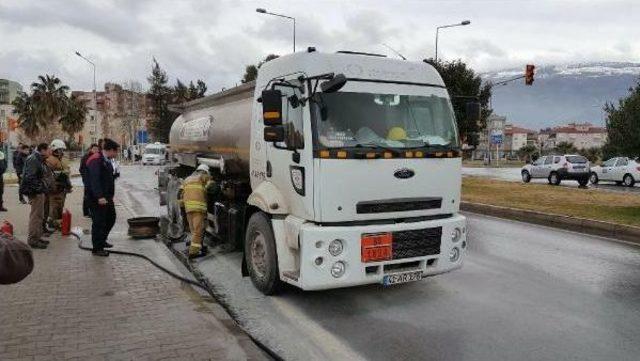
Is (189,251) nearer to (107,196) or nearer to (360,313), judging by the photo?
(107,196)

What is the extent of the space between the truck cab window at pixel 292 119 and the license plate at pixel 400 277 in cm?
165

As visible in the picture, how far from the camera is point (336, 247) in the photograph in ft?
18.0

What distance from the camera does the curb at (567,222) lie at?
10320 mm

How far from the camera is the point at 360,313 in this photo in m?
5.61

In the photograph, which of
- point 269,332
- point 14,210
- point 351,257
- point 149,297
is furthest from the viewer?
point 14,210

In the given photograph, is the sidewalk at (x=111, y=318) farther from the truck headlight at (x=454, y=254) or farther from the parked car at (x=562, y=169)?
the parked car at (x=562, y=169)

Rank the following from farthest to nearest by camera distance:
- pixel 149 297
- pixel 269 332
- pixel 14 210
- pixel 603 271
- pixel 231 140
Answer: pixel 14 210, pixel 231 140, pixel 603 271, pixel 149 297, pixel 269 332

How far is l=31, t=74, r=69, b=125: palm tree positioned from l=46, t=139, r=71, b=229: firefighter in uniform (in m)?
56.8

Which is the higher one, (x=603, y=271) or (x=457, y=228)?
(x=457, y=228)

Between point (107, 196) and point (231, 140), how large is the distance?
7.24 ft

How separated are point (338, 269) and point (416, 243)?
938 mm

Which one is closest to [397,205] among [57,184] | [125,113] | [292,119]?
[292,119]

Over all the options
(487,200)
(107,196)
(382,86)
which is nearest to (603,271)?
(382,86)

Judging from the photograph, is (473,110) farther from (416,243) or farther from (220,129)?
(220,129)
